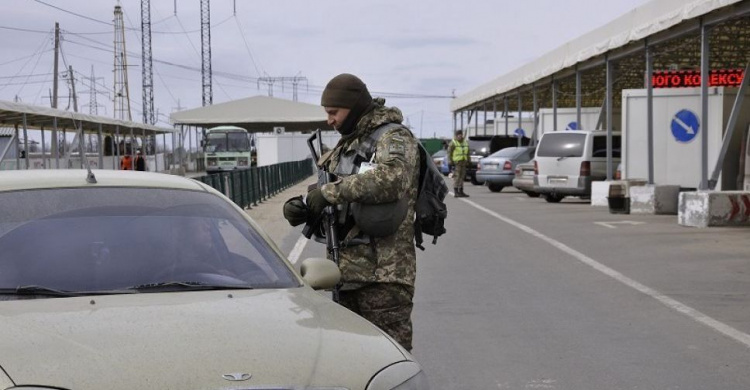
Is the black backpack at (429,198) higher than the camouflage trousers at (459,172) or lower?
higher

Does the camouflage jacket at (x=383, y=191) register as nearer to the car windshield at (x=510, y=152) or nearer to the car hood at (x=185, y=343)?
the car hood at (x=185, y=343)

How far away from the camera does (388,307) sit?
551 centimetres

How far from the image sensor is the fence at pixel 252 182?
24266 millimetres

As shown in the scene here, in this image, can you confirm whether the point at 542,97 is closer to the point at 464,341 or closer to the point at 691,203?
the point at 691,203

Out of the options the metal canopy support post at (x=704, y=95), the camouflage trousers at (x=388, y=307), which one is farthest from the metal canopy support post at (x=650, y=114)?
the camouflage trousers at (x=388, y=307)

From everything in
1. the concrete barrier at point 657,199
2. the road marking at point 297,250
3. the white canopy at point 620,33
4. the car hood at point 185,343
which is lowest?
Answer: the road marking at point 297,250

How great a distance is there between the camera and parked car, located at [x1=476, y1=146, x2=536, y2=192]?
35.2 meters

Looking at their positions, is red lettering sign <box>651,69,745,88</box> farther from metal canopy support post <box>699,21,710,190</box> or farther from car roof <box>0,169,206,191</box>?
car roof <box>0,169,206,191</box>

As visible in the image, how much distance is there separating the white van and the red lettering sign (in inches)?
119

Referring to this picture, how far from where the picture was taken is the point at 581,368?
762cm

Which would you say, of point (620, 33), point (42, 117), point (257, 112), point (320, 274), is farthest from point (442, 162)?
point (320, 274)

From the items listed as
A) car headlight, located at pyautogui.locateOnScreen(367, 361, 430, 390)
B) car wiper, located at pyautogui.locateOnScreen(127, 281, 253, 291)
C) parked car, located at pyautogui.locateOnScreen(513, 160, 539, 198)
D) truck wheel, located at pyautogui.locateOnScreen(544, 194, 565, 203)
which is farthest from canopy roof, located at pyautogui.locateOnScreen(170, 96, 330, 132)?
car headlight, located at pyautogui.locateOnScreen(367, 361, 430, 390)

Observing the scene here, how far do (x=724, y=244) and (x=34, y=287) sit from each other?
13.4 m

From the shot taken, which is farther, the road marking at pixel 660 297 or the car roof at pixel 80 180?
the road marking at pixel 660 297
